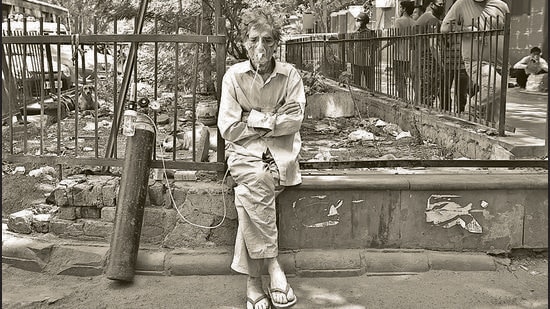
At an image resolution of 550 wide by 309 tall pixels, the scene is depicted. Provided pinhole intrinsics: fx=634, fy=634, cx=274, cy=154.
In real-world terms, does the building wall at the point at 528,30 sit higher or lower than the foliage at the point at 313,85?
higher

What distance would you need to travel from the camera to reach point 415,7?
10.9 metres

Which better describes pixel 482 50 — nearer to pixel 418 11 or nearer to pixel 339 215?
pixel 339 215

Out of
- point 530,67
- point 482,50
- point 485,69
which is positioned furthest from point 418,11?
point 482,50

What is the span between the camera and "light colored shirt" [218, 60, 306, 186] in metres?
4.07

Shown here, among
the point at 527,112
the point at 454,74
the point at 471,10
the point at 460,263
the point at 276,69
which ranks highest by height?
the point at 471,10

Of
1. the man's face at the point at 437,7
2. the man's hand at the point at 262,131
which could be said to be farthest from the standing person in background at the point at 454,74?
the man's hand at the point at 262,131

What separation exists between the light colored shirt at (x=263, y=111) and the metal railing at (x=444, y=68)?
8.24 ft

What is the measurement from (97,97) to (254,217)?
63.6 inches

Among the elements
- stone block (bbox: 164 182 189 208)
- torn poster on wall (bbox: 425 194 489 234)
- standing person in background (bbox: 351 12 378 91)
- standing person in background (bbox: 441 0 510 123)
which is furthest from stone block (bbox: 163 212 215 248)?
standing person in background (bbox: 351 12 378 91)

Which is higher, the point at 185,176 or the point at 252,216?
the point at 185,176

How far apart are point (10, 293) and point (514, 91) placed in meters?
11.0

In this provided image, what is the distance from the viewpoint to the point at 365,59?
1089 centimetres

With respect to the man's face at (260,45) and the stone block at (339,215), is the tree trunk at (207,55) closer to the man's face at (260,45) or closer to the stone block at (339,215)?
the man's face at (260,45)

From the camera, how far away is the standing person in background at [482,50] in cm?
617
